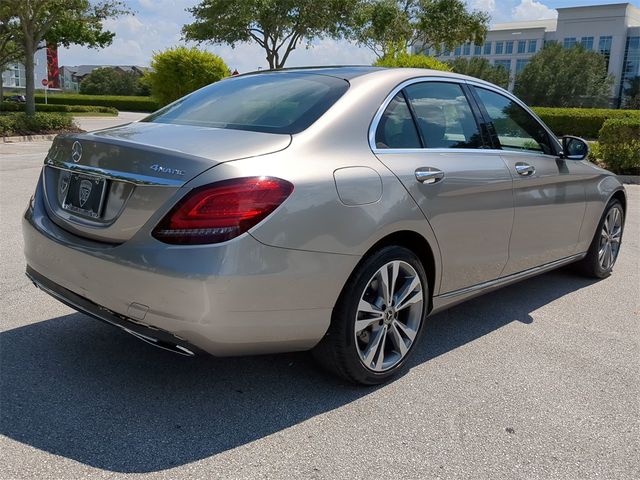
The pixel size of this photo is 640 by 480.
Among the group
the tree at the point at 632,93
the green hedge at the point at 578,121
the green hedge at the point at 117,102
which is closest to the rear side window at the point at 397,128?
the green hedge at the point at 578,121

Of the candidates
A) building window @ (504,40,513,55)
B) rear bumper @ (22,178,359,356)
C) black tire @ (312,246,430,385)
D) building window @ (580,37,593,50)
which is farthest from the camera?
building window @ (504,40,513,55)

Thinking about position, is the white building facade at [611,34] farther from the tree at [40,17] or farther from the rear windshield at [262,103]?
the rear windshield at [262,103]

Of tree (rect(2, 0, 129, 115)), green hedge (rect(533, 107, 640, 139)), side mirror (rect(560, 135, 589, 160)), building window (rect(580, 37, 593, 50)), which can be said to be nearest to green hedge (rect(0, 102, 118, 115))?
tree (rect(2, 0, 129, 115))

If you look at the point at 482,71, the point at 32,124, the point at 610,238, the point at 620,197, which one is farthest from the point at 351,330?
the point at 482,71

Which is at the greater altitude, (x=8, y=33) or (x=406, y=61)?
(x=8, y=33)

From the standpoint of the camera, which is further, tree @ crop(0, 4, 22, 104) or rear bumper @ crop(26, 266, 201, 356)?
tree @ crop(0, 4, 22, 104)

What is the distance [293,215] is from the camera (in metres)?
2.67

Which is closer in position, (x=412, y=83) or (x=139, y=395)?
(x=139, y=395)

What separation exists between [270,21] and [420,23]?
31.8ft

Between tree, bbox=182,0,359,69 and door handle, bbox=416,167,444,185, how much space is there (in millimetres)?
28951

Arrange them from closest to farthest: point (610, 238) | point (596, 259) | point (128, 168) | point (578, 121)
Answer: point (128, 168) < point (596, 259) < point (610, 238) < point (578, 121)

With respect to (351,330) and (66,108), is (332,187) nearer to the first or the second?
(351,330)

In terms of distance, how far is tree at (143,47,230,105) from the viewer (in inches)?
1099

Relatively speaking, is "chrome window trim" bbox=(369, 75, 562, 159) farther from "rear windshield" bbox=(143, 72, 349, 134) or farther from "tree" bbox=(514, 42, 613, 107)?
"tree" bbox=(514, 42, 613, 107)
